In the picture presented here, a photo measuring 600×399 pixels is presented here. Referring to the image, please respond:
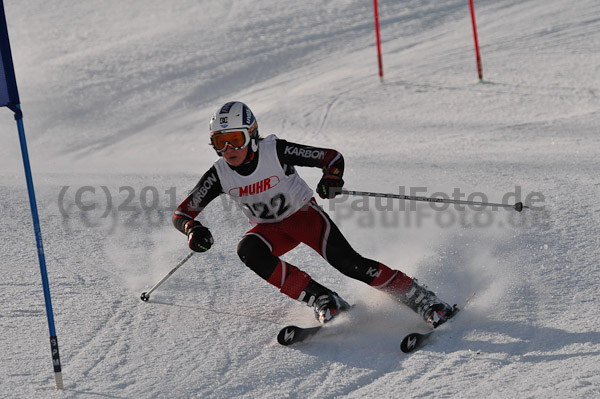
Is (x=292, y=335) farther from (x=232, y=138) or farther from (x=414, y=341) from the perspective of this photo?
(x=232, y=138)

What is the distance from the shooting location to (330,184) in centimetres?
423

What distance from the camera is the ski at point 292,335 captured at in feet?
12.9

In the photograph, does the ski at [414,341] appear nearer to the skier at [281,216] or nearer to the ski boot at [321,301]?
the skier at [281,216]

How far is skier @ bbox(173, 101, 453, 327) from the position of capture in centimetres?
414

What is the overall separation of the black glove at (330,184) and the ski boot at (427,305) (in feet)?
2.42

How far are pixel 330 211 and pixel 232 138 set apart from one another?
239 centimetres

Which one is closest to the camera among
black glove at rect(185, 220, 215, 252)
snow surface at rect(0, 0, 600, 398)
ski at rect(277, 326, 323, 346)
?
snow surface at rect(0, 0, 600, 398)

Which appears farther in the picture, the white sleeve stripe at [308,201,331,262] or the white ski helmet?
the white sleeve stripe at [308,201,331,262]

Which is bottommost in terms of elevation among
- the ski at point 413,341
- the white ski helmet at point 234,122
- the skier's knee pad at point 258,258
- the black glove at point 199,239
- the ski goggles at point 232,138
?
the ski at point 413,341

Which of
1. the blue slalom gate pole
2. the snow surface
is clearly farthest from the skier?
the blue slalom gate pole

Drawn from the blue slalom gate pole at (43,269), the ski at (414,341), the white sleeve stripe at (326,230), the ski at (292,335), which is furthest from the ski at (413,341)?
the blue slalom gate pole at (43,269)

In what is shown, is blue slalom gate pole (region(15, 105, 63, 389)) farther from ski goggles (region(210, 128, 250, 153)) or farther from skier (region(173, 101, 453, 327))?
ski goggles (region(210, 128, 250, 153))

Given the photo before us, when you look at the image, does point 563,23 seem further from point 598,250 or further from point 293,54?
point 598,250

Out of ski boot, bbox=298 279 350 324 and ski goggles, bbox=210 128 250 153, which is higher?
ski goggles, bbox=210 128 250 153
